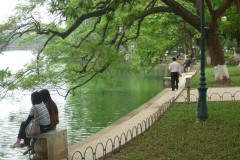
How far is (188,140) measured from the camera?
33.1 feet

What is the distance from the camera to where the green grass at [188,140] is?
28.8ft

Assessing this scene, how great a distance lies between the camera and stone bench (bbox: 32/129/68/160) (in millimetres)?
9352

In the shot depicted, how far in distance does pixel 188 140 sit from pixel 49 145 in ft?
10.9

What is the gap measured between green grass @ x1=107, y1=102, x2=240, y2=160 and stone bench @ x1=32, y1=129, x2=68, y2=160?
1310 mm

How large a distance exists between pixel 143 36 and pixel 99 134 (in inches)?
468

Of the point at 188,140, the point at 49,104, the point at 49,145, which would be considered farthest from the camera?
the point at 188,140

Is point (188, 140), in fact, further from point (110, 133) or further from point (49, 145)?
point (110, 133)

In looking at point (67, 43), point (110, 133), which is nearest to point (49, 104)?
point (110, 133)

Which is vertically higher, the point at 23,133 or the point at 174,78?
the point at 174,78

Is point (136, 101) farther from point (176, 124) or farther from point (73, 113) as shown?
point (176, 124)

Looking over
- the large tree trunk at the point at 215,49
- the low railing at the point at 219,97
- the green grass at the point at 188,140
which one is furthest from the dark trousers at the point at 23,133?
the large tree trunk at the point at 215,49

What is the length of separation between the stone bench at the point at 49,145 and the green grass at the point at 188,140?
4.30ft

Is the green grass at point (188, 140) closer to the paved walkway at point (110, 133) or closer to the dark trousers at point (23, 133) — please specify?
the paved walkway at point (110, 133)

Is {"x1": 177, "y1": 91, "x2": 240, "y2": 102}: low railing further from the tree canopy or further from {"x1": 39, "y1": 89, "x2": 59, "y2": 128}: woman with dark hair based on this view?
{"x1": 39, "y1": 89, "x2": 59, "y2": 128}: woman with dark hair
